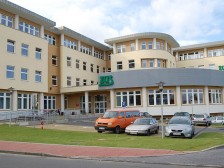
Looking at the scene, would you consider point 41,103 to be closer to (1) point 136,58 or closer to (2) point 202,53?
(1) point 136,58

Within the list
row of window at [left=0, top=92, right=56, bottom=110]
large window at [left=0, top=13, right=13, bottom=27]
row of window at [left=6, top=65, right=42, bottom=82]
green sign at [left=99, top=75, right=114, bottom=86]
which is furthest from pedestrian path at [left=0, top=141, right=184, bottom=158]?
green sign at [left=99, top=75, right=114, bottom=86]

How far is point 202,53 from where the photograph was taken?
199 feet

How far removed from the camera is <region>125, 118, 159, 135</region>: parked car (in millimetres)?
21058

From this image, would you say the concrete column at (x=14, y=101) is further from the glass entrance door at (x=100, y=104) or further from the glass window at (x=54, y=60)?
the glass entrance door at (x=100, y=104)

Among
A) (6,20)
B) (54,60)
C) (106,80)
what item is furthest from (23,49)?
(106,80)

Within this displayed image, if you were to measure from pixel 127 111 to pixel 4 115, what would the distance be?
1683cm

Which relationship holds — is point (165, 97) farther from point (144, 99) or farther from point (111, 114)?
point (111, 114)

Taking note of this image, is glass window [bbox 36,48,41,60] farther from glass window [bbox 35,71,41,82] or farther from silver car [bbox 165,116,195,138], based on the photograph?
silver car [bbox 165,116,195,138]

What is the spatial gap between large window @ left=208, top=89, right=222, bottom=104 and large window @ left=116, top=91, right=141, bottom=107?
1022 cm

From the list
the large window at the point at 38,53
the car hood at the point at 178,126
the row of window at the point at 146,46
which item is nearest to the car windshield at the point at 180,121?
the car hood at the point at 178,126

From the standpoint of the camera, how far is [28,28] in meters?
42.0

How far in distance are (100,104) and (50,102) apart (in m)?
8.10

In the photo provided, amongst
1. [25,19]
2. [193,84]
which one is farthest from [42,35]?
[193,84]

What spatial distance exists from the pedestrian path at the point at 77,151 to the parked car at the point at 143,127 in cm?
745
